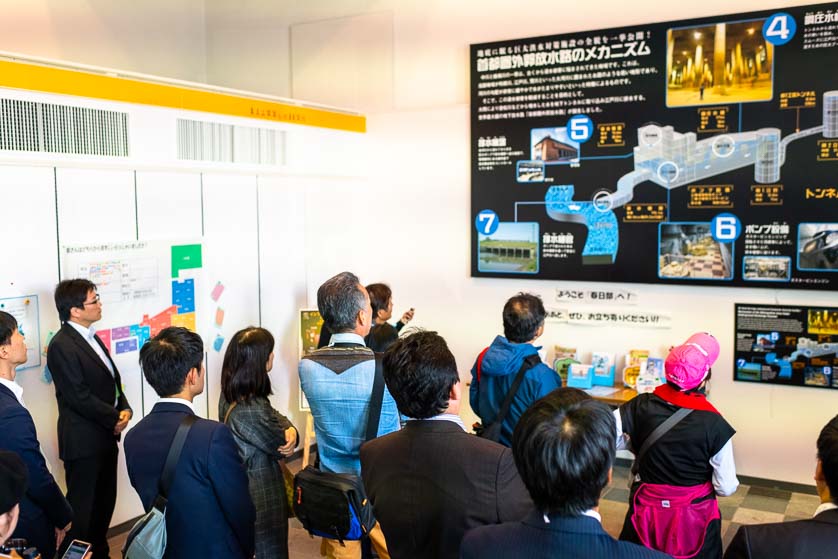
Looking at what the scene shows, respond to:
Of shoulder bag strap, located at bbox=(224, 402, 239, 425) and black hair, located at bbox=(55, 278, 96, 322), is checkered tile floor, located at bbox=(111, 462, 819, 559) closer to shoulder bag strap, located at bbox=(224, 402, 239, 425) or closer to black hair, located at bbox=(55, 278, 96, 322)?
black hair, located at bbox=(55, 278, 96, 322)

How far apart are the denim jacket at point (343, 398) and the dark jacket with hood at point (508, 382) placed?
2.27 feet

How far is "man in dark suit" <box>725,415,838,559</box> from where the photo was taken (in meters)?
1.72

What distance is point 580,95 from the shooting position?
5.58 m

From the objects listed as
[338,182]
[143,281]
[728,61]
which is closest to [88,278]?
[143,281]

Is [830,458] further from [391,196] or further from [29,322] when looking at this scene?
[391,196]

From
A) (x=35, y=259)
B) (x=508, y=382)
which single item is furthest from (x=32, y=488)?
(x=508, y=382)

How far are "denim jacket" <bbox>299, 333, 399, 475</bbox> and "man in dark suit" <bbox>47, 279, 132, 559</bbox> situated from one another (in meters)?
1.64

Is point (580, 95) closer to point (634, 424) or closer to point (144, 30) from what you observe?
point (634, 424)

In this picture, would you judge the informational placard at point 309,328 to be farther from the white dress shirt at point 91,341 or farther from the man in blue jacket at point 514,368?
the man in blue jacket at point 514,368

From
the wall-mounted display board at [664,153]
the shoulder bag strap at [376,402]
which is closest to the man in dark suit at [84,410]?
the shoulder bag strap at [376,402]

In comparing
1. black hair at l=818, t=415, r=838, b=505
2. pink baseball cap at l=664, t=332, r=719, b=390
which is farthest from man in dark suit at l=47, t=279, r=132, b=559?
black hair at l=818, t=415, r=838, b=505

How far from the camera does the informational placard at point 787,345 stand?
16.2 feet

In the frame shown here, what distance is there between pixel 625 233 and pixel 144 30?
4.42 meters

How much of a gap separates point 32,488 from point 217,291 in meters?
2.45
